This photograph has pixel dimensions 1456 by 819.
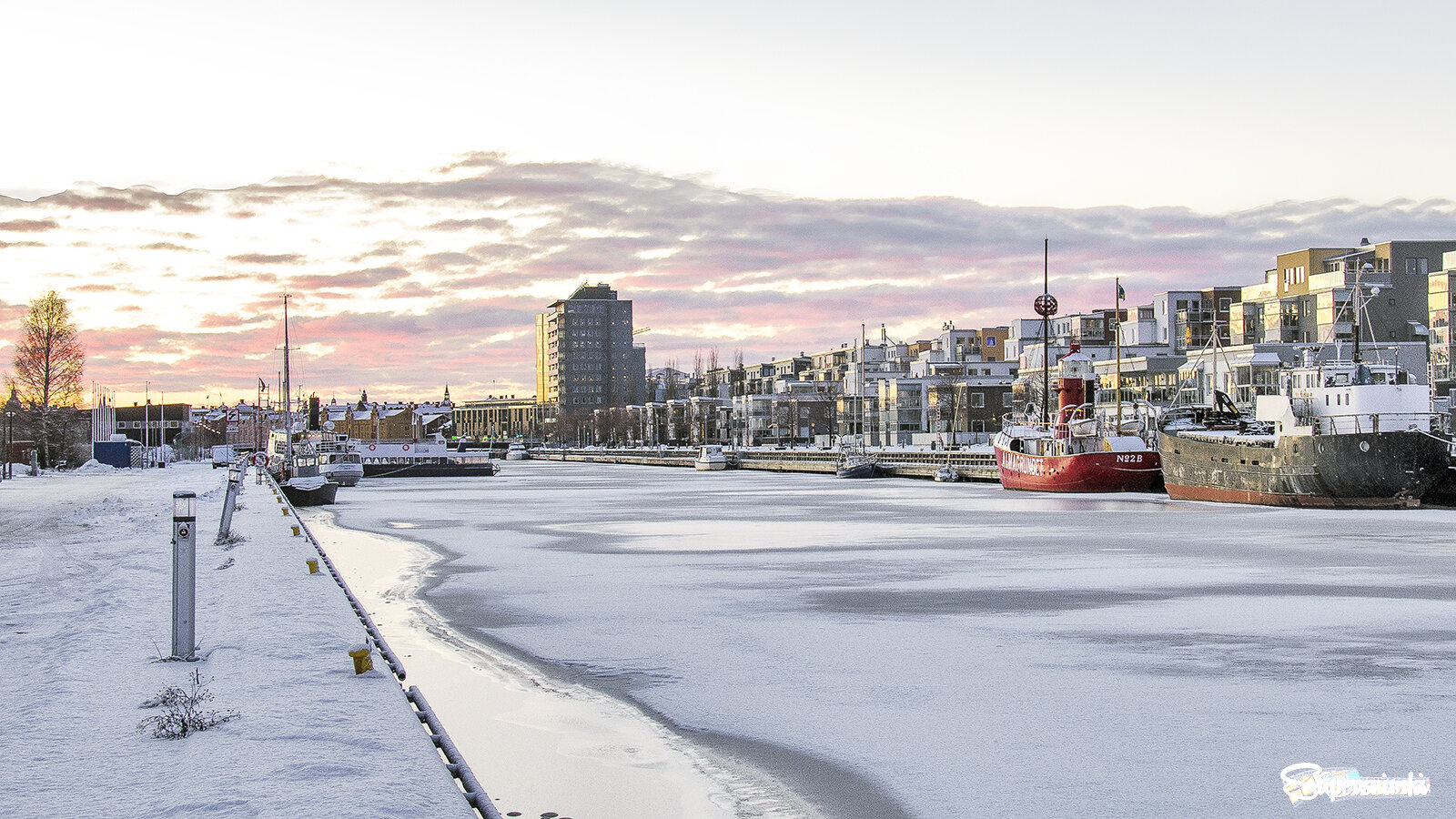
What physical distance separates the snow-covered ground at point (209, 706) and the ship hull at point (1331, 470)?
38.6 m

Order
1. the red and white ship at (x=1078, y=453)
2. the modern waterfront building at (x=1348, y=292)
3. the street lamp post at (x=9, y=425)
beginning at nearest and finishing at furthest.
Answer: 1. the red and white ship at (x=1078, y=453)
2. the street lamp post at (x=9, y=425)
3. the modern waterfront building at (x=1348, y=292)

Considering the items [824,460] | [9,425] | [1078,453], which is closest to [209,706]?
[1078,453]

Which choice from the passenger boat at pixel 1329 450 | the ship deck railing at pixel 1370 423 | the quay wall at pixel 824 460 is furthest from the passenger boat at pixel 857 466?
the ship deck railing at pixel 1370 423

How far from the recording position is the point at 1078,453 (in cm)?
6588

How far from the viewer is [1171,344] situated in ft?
486

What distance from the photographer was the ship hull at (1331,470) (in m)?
43.8

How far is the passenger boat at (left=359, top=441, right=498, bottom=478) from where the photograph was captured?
107 metres

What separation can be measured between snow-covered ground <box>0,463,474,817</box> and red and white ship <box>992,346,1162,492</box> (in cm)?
5008

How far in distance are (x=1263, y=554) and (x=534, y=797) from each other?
22.0 metres

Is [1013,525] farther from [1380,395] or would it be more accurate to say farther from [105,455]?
[105,455]

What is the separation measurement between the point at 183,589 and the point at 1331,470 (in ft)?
143

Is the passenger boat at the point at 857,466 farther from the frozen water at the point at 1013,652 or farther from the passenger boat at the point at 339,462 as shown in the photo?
the frozen water at the point at 1013,652

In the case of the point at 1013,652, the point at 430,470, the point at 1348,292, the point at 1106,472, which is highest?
the point at 1348,292

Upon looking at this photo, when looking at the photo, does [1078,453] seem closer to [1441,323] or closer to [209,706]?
[1441,323]
